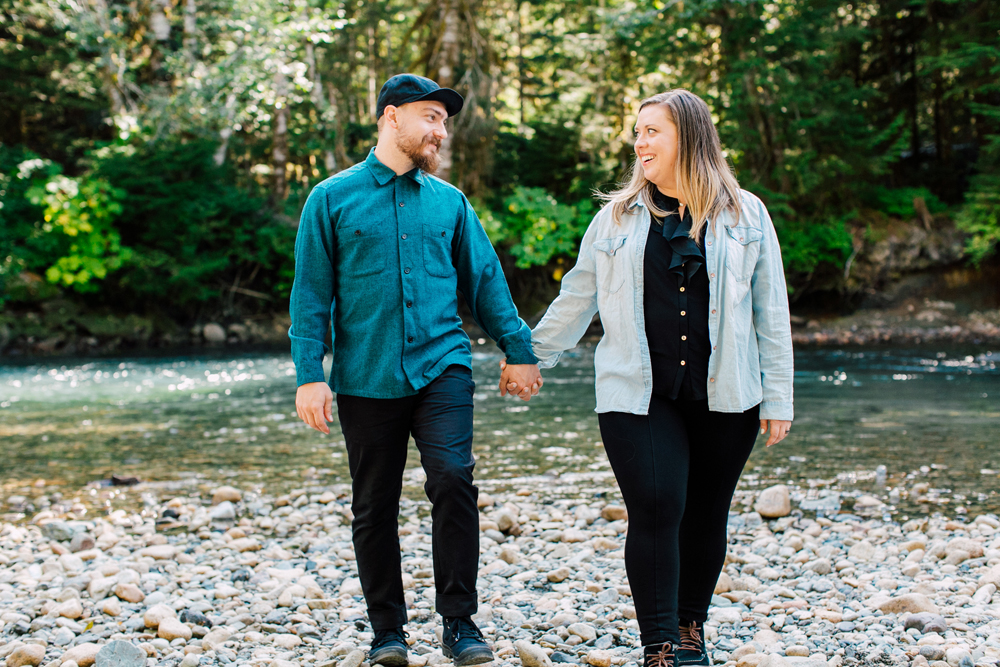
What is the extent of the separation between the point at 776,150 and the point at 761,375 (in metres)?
17.1

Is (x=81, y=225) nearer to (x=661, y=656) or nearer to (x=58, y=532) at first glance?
(x=58, y=532)

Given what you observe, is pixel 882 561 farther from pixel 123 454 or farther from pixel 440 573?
pixel 123 454

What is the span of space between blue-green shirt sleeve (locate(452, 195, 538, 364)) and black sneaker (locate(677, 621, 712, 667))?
107cm

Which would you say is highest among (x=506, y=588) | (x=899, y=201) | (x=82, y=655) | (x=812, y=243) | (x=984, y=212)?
(x=899, y=201)

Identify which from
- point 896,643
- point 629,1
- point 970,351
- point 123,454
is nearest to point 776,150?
point 629,1

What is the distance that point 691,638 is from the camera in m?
2.69

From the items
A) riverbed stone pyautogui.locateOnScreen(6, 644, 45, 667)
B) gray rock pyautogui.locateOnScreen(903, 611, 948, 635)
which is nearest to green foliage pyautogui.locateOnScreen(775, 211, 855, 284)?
gray rock pyautogui.locateOnScreen(903, 611, 948, 635)

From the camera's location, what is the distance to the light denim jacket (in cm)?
254

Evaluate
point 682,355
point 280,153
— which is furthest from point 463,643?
point 280,153

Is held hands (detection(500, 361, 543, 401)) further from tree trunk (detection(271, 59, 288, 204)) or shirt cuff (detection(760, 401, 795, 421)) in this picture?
tree trunk (detection(271, 59, 288, 204))

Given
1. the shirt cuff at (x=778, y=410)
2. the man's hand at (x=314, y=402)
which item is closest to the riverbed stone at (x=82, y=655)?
the man's hand at (x=314, y=402)

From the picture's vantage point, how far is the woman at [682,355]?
8.28 ft

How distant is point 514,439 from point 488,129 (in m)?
12.0

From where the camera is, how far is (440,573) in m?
2.80
